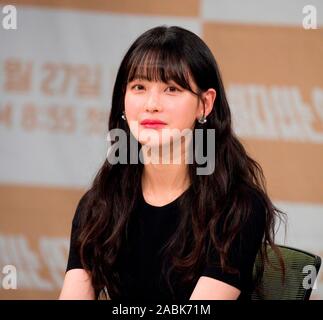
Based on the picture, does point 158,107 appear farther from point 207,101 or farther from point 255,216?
point 255,216

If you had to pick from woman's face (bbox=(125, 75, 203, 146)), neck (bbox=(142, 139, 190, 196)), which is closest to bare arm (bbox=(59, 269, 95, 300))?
neck (bbox=(142, 139, 190, 196))

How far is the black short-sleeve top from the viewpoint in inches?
67.3

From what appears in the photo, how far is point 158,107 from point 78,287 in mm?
556

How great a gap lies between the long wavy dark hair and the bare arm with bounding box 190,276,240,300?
0.05m

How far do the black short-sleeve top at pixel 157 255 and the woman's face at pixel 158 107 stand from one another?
210 mm

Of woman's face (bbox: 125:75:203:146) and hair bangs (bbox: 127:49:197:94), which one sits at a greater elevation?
hair bangs (bbox: 127:49:197:94)

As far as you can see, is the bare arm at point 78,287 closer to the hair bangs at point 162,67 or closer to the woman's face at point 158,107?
the woman's face at point 158,107

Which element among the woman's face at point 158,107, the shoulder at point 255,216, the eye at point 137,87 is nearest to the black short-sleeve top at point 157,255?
the shoulder at point 255,216

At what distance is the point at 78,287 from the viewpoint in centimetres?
183

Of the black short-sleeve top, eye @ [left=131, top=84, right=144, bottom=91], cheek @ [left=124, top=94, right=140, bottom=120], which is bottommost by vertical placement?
the black short-sleeve top

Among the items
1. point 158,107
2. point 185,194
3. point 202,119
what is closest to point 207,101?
point 202,119

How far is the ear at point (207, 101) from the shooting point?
1.79 metres

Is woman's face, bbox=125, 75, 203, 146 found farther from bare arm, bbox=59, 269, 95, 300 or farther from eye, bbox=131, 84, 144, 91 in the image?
bare arm, bbox=59, 269, 95, 300
